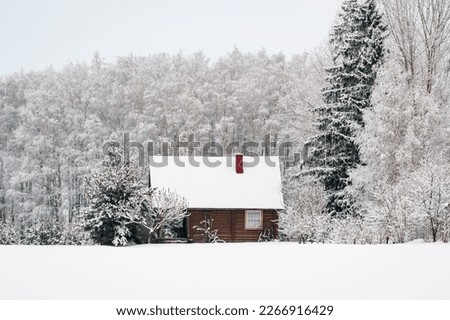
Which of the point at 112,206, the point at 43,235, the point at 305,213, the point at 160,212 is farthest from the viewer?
the point at 43,235

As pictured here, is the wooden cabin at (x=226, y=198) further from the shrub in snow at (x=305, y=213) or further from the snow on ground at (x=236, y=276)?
the snow on ground at (x=236, y=276)

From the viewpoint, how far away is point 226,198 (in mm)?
35062

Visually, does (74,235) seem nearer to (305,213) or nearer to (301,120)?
(305,213)

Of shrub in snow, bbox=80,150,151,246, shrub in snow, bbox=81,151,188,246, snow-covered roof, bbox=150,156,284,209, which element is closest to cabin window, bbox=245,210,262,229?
snow-covered roof, bbox=150,156,284,209

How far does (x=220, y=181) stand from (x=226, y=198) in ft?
4.88

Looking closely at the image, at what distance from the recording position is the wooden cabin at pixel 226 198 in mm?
34750

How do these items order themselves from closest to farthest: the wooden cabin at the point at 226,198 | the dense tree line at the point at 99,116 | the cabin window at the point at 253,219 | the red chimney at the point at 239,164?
the wooden cabin at the point at 226,198
the cabin window at the point at 253,219
the red chimney at the point at 239,164
the dense tree line at the point at 99,116

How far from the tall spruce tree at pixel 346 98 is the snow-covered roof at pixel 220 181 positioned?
2.76m

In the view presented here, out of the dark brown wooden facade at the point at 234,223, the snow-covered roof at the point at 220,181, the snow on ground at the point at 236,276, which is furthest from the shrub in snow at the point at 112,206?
the snow on ground at the point at 236,276

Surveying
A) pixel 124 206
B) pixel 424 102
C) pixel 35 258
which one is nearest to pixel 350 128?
pixel 424 102

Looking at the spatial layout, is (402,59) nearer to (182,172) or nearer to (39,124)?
(182,172)

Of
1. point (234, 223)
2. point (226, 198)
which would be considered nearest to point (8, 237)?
point (226, 198)

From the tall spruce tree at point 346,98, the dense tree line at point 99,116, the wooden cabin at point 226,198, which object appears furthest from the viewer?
the dense tree line at point 99,116

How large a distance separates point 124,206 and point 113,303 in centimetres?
1855
